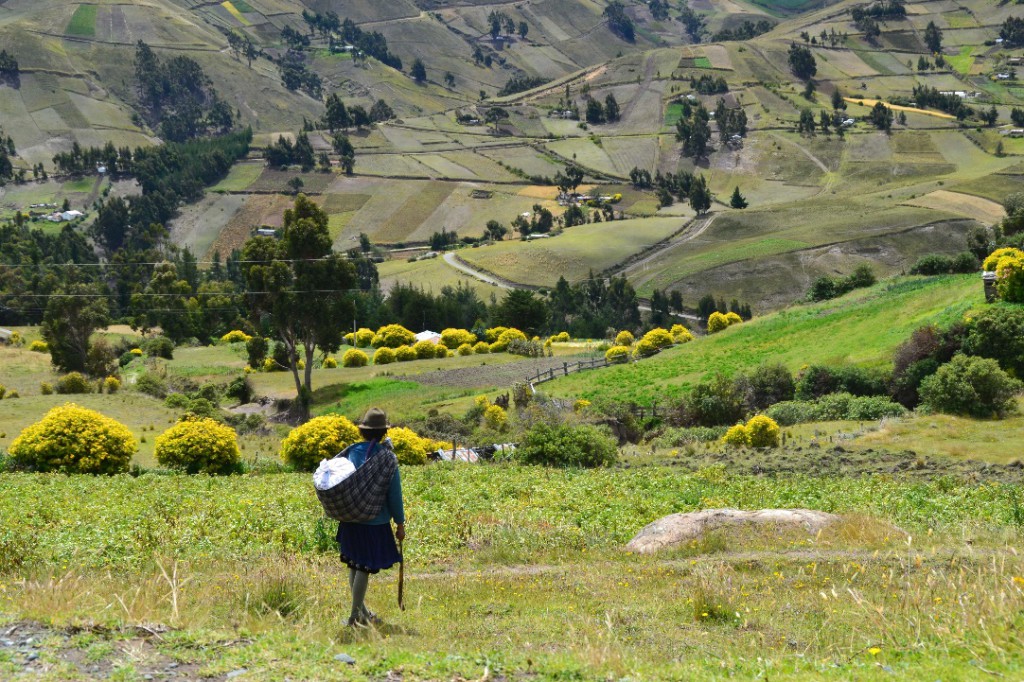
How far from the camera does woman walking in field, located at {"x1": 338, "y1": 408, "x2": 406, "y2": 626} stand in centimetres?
920

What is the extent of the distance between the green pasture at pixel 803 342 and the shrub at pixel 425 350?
1972 centimetres

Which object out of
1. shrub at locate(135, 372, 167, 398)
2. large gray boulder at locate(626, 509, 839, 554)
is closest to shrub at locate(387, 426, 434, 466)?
large gray boulder at locate(626, 509, 839, 554)

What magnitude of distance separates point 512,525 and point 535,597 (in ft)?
15.8

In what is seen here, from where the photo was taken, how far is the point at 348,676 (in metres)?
7.45

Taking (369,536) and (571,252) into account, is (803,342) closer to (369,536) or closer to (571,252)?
(369,536)

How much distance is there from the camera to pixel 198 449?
88.9 feet

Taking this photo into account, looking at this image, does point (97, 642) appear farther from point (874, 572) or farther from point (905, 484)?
point (905, 484)

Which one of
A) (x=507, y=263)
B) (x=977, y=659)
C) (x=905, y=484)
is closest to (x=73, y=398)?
(x=905, y=484)

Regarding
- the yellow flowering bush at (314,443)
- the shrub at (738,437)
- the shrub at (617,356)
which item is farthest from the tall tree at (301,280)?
the shrub at (738,437)

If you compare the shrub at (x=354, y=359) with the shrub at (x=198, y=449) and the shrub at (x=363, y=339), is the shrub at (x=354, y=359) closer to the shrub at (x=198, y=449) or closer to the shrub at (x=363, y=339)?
the shrub at (x=363, y=339)

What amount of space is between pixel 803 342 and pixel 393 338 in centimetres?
3572

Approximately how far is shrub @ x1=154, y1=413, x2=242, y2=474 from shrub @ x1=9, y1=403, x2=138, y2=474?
4.07ft

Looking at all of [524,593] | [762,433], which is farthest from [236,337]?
[524,593]

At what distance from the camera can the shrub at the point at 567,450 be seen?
29266mm
